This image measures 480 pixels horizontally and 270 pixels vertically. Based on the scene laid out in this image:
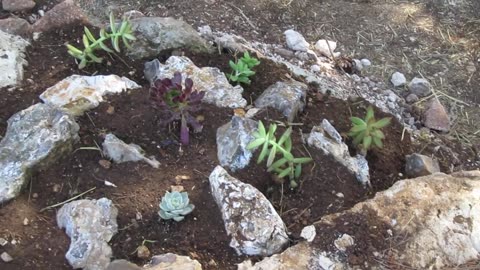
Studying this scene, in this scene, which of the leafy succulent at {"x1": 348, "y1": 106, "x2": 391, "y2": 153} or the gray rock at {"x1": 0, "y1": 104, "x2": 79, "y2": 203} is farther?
the leafy succulent at {"x1": 348, "y1": 106, "x2": 391, "y2": 153}

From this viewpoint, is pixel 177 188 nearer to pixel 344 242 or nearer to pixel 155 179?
pixel 155 179

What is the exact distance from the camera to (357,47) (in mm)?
4125

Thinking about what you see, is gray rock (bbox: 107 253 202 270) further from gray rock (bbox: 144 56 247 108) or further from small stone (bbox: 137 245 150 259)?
gray rock (bbox: 144 56 247 108)

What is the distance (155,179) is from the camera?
2.58m

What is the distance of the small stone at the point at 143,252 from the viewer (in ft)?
7.56

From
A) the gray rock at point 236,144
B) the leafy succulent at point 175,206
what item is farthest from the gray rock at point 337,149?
the leafy succulent at point 175,206

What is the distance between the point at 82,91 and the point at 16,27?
719 millimetres

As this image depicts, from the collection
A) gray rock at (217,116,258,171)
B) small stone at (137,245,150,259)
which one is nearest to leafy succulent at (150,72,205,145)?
gray rock at (217,116,258,171)

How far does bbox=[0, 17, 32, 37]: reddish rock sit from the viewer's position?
335 centimetres

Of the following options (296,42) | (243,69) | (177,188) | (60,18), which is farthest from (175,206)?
(296,42)

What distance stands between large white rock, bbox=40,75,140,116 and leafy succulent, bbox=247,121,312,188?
748 mm

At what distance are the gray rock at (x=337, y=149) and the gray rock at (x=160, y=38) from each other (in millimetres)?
872

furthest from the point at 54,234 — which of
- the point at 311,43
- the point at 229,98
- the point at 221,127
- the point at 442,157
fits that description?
the point at 311,43

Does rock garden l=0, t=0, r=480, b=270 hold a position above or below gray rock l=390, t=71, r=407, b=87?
above
